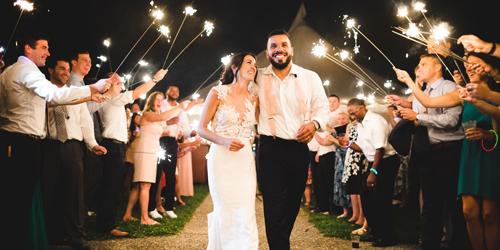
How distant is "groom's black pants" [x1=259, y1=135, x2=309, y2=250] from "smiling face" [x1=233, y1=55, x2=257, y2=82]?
659mm

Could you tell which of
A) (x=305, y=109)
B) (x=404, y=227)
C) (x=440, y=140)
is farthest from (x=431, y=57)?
(x=404, y=227)

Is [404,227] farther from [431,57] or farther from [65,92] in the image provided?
[65,92]

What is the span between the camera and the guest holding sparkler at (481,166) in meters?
3.32

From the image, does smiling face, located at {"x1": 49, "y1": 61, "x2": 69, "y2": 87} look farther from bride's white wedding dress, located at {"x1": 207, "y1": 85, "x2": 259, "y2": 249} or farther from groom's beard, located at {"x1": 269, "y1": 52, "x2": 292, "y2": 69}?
groom's beard, located at {"x1": 269, "y1": 52, "x2": 292, "y2": 69}

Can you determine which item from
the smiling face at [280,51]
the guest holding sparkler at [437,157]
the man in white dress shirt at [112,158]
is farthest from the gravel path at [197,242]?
the smiling face at [280,51]

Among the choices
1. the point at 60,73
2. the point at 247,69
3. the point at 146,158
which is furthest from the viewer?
the point at 146,158

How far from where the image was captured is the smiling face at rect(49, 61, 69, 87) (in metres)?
4.73

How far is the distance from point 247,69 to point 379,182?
280 cm

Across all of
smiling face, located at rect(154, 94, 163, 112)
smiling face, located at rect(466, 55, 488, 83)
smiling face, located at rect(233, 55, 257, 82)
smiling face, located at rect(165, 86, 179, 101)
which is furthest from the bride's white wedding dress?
smiling face, located at rect(165, 86, 179, 101)

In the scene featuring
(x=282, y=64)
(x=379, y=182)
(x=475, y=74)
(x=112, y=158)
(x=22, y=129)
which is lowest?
(x=379, y=182)

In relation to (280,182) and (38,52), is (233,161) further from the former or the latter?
(38,52)

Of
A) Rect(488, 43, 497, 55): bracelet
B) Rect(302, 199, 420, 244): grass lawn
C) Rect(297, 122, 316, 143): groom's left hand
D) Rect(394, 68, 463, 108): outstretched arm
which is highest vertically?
Rect(488, 43, 497, 55): bracelet

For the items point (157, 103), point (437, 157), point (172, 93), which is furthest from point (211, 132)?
point (172, 93)

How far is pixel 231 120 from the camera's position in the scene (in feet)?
12.0
